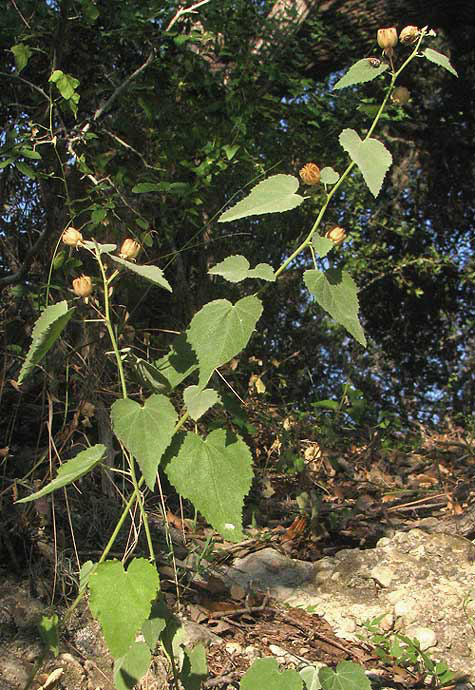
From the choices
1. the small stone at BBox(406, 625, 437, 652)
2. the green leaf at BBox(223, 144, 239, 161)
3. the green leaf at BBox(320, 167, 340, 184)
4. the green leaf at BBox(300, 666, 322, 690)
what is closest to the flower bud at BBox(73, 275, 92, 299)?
the green leaf at BBox(320, 167, 340, 184)

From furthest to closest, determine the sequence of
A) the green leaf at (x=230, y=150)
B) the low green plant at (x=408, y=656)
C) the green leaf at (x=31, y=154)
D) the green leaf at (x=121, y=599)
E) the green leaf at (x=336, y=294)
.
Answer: the green leaf at (x=230, y=150)
the green leaf at (x=31, y=154)
the low green plant at (x=408, y=656)
the green leaf at (x=336, y=294)
the green leaf at (x=121, y=599)

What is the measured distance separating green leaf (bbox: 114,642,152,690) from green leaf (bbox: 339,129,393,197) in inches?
31.5

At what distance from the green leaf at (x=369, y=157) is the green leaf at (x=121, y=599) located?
65 centimetres

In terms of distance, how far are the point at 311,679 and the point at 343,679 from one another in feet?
0.22

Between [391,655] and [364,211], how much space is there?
3.55 meters

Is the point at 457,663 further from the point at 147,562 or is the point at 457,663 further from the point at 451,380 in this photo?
the point at 451,380

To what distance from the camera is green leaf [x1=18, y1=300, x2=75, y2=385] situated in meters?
1.17

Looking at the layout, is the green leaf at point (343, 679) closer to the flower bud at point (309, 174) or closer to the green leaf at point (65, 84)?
the flower bud at point (309, 174)

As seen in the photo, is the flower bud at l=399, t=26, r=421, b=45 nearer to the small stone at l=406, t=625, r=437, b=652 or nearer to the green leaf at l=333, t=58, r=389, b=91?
the green leaf at l=333, t=58, r=389, b=91

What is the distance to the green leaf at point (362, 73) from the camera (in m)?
1.23

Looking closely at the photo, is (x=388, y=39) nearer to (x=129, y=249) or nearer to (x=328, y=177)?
(x=328, y=177)

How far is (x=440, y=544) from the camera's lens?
2.56 metres

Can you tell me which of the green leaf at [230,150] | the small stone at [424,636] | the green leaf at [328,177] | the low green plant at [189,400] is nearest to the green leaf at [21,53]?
the green leaf at [230,150]

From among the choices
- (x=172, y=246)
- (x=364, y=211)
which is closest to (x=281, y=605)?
(x=172, y=246)
